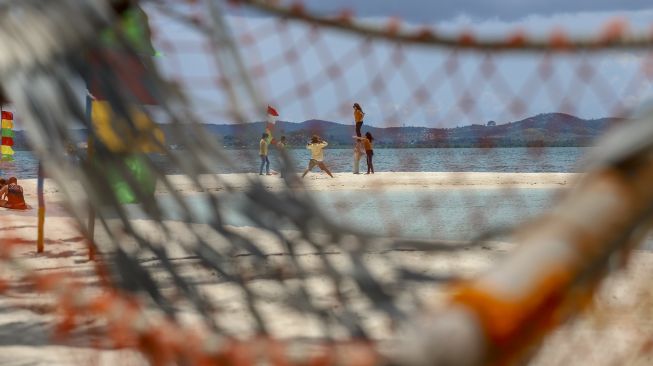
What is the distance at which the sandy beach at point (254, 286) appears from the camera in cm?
148

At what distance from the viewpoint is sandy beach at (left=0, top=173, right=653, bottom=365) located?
1476mm

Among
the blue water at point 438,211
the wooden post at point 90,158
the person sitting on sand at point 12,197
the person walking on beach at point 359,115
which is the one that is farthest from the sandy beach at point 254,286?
the blue water at point 438,211

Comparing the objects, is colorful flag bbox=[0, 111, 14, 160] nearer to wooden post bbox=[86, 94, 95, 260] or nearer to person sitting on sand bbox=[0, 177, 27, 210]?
person sitting on sand bbox=[0, 177, 27, 210]

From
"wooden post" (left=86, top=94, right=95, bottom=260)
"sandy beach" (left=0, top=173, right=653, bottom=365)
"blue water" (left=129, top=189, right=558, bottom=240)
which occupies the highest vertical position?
"wooden post" (left=86, top=94, right=95, bottom=260)

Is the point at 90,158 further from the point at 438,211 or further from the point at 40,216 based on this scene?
the point at 438,211

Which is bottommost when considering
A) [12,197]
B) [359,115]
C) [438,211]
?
[438,211]

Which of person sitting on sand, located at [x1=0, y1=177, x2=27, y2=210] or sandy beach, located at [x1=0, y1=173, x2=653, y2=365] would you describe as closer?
sandy beach, located at [x1=0, y1=173, x2=653, y2=365]

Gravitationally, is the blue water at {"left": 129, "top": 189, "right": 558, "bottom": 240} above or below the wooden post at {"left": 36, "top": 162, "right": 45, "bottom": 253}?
below

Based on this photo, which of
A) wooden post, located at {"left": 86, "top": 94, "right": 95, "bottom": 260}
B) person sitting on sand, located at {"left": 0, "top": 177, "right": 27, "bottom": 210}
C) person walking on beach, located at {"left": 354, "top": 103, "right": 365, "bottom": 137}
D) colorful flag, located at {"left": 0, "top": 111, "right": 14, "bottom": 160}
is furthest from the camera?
person sitting on sand, located at {"left": 0, "top": 177, "right": 27, "bottom": 210}

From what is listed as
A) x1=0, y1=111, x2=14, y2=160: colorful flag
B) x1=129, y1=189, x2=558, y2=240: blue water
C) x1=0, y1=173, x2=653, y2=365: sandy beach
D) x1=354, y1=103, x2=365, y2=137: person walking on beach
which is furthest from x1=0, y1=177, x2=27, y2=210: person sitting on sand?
x1=354, y1=103, x2=365, y2=137: person walking on beach

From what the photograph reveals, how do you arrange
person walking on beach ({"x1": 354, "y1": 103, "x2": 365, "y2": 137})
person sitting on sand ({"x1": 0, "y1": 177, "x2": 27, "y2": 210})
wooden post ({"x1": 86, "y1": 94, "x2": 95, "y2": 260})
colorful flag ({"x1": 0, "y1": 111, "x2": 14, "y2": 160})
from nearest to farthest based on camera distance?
1. wooden post ({"x1": 86, "y1": 94, "x2": 95, "y2": 260})
2. person walking on beach ({"x1": 354, "y1": 103, "x2": 365, "y2": 137})
3. colorful flag ({"x1": 0, "y1": 111, "x2": 14, "y2": 160})
4. person sitting on sand ({"x1": 0, "y1": 177, "x2": 27, "y2": 210})

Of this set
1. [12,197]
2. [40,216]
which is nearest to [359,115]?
[40,216]

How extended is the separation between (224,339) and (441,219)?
34.2ft

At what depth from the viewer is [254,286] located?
165 cm
